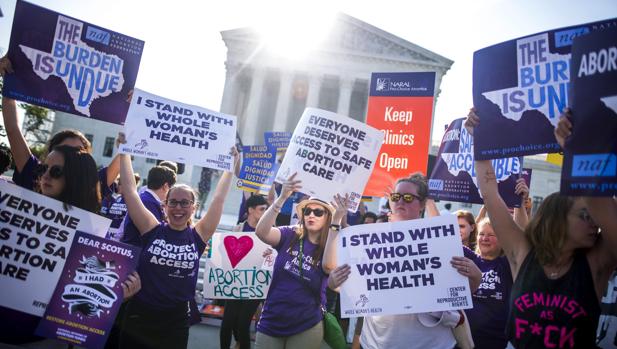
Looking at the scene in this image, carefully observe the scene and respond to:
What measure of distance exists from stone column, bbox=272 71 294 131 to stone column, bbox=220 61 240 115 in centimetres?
429

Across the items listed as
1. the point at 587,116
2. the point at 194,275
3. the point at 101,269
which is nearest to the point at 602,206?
the point at 587,116

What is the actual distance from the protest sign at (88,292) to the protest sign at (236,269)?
7.33 ft

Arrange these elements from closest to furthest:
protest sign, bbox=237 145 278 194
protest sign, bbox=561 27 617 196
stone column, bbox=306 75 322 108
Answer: protest sign, bbox=561 27 617 196 → protest sign, bbox=237 145 278 194 → stone column, bbox=306 75 322 108

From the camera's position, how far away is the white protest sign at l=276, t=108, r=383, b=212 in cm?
341

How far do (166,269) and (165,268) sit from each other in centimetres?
1

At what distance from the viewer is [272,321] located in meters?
3.28

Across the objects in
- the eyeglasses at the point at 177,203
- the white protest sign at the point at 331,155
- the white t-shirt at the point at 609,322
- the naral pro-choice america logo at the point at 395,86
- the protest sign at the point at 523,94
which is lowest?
the white t-shirt at the point at 609,322

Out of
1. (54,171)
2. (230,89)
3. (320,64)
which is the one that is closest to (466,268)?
(54,171)

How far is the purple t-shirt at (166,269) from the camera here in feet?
9.86

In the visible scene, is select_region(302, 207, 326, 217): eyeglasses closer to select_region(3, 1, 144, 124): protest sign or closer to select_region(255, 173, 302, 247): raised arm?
select_region(255, 173, 302, 247): raised arm

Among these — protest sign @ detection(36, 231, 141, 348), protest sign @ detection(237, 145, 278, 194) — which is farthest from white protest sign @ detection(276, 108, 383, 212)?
protest sign @ detection(237, 145, 278, 194)

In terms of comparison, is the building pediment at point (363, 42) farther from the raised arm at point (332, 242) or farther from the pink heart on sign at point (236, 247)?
the raised arm at point (332, 242)

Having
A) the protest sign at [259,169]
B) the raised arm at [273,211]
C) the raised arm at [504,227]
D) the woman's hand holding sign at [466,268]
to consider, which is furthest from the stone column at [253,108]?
the raised arm at [504,227]

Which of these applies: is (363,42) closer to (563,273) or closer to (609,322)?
(609,322)
